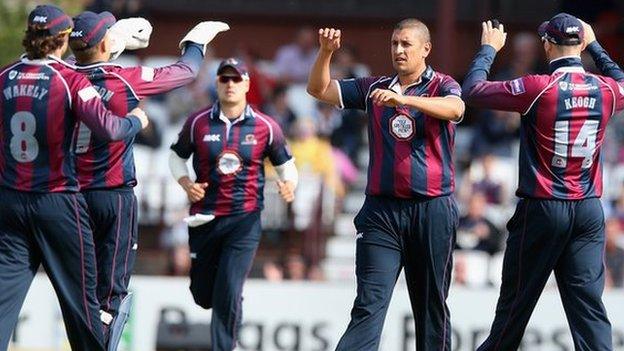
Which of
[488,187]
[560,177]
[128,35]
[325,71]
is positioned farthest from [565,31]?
[488,187]

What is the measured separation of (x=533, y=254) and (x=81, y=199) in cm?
286

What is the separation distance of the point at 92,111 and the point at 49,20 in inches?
23.4

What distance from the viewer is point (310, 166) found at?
56.8 feet

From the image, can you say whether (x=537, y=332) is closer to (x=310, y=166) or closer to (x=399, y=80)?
(x=310, y=166)

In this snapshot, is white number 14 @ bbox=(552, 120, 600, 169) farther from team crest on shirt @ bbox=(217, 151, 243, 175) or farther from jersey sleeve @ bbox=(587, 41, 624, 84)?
team crest on shirt @ bbox=(217, 151, 243, 175)

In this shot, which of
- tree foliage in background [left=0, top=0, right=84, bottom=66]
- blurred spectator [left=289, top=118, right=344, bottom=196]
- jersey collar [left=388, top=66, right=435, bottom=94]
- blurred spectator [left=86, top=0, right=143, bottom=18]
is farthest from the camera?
blurred spectator [left=86, top=0, right=143, bottom=18]

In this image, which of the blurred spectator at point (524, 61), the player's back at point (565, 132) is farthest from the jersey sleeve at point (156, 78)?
the blurred spectator at point (524, 61)

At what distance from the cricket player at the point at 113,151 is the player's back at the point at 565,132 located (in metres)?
2.17

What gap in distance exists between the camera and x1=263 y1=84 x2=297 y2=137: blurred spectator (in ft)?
60.4

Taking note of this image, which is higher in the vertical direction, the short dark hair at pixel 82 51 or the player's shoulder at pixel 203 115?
the short dark hair at pixel 82 51

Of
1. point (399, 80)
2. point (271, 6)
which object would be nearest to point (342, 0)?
point (271, 6)

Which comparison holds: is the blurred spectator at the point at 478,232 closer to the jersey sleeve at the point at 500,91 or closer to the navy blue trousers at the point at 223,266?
the navy blue trousers at the point at 223,266

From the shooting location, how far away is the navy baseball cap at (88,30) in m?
9.73

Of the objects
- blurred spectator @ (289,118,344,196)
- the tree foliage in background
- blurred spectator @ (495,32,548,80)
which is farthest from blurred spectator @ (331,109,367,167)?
the tree foliage in background
